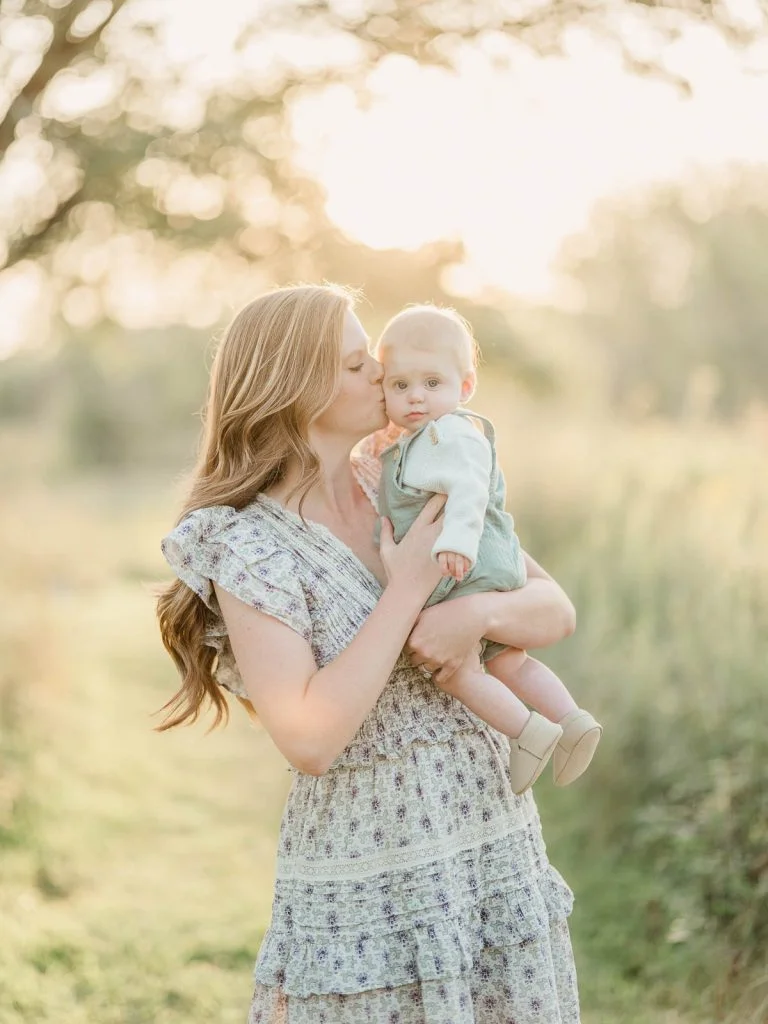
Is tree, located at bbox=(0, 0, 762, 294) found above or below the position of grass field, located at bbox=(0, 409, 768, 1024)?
above

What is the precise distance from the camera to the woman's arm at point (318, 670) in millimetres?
2070

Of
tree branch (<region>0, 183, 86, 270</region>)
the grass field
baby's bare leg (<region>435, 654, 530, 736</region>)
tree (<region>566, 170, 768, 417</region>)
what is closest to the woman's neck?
baby's bare leg (<region>435, 654, 530, 736</region>)

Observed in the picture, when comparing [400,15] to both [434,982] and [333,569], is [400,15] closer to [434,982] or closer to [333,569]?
[333,569]

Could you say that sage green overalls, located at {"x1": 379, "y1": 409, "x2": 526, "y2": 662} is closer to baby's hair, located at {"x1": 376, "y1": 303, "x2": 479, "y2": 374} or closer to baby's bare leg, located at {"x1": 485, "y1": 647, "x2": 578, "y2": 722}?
baby's bare leg, located at {"x1": 485, "y1": 647, "x2": 578, "y2": 722}

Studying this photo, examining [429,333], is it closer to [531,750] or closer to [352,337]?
[352,337]

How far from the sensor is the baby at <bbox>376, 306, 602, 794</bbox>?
2326 mm

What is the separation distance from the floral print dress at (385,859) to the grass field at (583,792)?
159 centimetres

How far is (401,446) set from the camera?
2527mm

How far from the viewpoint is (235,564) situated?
2.23 m

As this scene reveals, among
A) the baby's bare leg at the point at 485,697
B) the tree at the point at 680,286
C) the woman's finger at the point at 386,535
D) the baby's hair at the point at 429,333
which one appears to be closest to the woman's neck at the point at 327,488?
the woman's finger at the point at 386,535

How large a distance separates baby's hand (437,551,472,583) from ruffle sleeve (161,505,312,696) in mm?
275

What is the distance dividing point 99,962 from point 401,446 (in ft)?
9.34

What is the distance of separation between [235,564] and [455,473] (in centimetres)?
48

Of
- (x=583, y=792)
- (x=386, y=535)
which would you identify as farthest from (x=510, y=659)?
(x=583, y=792)
